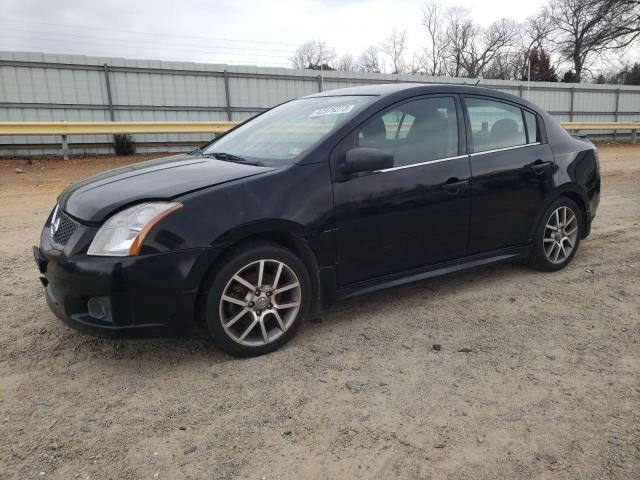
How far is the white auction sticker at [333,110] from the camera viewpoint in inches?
146

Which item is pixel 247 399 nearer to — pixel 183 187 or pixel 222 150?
pixel 183 187

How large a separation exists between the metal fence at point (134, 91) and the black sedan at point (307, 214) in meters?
12.1

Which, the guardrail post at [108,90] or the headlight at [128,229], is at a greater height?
the guardrail post at [108,90]

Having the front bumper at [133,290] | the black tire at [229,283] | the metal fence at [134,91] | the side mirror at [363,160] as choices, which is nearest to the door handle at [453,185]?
the side mirror at [363,160]

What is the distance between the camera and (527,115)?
452 centimetres

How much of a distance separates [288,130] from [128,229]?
1.48m

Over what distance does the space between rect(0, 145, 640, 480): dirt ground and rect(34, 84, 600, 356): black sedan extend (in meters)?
0.29

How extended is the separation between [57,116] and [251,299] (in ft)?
46.0

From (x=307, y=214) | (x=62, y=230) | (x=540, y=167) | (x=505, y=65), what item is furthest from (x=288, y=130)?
(x=505, y=65)

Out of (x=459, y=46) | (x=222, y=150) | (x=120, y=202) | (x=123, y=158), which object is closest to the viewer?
(x=120, y=202)

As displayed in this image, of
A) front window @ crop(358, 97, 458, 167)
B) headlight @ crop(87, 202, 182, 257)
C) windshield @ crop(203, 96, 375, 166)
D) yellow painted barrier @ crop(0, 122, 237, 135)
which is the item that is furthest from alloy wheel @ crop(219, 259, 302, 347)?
yellow painted barrier @ crop(0, 122, 237, 135)

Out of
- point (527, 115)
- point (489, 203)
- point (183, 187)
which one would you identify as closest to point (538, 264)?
point (489, 203)

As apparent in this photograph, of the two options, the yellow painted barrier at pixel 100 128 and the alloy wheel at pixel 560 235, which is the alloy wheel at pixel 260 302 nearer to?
the alloy wheel at pixel 560 235

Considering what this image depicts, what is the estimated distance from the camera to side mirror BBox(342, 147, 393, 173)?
333 cm
